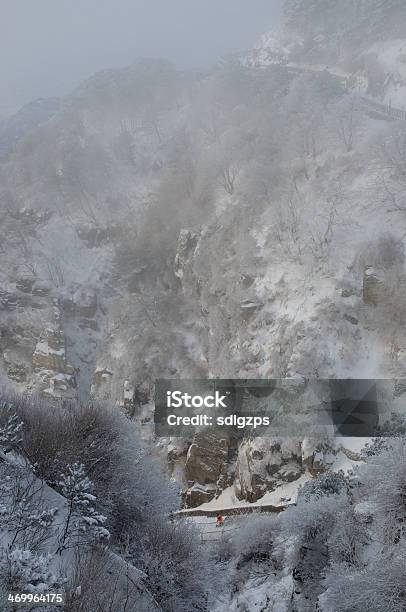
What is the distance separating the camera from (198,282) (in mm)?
55344

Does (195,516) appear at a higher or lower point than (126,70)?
lower

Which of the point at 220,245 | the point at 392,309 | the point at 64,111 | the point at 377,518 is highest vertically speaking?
the point at 64,111

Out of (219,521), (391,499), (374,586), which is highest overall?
(391,499)

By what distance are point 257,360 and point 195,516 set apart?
14515mm

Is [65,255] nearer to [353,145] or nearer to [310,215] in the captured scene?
[310,215]

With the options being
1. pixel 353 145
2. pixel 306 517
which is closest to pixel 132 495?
pixel 306 517

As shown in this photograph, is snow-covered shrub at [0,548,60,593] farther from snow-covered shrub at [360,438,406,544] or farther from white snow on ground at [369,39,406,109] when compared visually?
white snow on ground at [369,39,406,109]

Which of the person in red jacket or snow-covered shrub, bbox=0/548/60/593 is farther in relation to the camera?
the person in red jacket

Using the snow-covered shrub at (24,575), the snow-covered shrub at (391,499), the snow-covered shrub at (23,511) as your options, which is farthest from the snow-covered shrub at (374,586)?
the snow-covered shrub at (23,511)

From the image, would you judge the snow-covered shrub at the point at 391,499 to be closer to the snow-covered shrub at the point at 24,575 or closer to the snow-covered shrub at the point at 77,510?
the snow-covered shrub at the point at 77,510

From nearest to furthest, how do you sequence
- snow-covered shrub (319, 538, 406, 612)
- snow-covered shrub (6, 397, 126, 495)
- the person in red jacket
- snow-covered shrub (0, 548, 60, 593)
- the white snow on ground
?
snow-covered shrub (0, 548, 60, 593) < snow-covered shrub (319, 538, 406, 612) < snow-covered shrub (6, 397, 126, 495) < the person in red jacket < the white snow on ground

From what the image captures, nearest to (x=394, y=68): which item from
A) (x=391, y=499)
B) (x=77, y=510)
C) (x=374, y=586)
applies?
(x=391, y=499)

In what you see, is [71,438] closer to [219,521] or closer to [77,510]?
[77,510]

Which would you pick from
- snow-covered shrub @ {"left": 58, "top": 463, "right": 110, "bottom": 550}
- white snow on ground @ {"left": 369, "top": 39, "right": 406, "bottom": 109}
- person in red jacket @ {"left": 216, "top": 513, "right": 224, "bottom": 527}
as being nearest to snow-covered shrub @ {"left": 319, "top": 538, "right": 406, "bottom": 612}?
snow-covered shrub @ {"left": 58, "top": 463, "right": 110, "bottom": 550}
